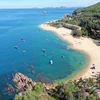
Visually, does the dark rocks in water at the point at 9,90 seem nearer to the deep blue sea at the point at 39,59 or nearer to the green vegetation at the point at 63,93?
the deep blue sea at the point at 39,59

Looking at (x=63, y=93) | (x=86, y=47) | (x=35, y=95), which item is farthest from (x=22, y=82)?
(x=86, y=47)

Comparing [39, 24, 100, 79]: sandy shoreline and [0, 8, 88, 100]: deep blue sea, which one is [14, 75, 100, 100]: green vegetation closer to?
[0, 8, 88, 100]: deep blue sea

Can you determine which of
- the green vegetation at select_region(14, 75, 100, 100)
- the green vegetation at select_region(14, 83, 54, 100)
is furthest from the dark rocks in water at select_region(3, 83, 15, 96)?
the green vegetation at select_region(14, 83, 54, 100)

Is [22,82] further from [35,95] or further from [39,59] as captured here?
[39,59]

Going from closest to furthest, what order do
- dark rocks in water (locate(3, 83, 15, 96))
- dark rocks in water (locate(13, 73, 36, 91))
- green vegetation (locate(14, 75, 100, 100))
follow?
1. green vegetation (locate(14, 75, 100, 100))
2. dark rocks in water (locate(3, 83, 15, 96))
3. dark rocks in water (locate(13, 73, 36, 91))

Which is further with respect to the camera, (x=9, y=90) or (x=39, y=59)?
(x=39, y=59)

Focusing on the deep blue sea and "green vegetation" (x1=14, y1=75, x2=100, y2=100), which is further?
the deep blue sea

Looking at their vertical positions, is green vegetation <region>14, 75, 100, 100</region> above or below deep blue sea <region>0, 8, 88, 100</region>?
above

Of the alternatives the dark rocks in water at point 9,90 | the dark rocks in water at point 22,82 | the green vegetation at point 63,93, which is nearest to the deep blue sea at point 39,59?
the dark rocks in water at point 9,90

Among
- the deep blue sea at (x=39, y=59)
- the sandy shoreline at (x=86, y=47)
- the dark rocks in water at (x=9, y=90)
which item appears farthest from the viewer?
the sandy shoreline at (x=86, y=47)

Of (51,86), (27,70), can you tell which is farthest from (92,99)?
(27,70)

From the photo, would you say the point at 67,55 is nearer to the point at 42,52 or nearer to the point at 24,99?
the point at 42,52
